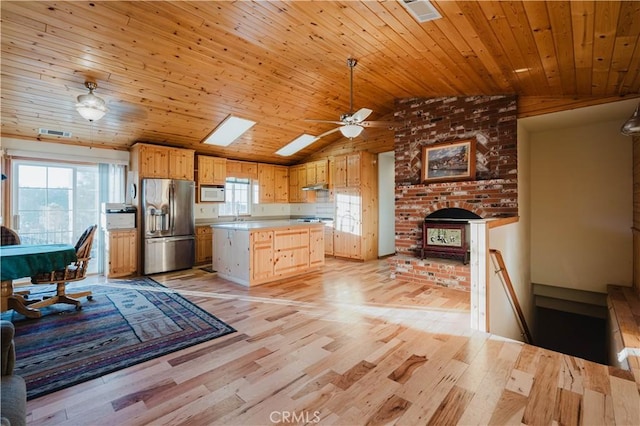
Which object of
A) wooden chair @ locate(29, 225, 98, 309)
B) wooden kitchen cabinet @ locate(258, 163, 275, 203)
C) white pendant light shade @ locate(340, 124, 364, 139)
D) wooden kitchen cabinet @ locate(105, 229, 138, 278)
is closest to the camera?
wooden chair @ locate(29, 225, 98, 309)

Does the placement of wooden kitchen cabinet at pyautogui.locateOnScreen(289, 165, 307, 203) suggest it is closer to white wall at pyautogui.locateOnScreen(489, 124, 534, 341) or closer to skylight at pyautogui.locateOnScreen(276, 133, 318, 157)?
skylight at pyautogui.locateOnScreen(276, 133, 318, 157)

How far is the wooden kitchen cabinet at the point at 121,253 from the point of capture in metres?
5.22

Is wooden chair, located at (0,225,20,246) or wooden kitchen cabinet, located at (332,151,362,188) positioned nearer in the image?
wooden chair, located at (0,225,20,246)

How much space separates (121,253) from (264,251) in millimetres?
2748

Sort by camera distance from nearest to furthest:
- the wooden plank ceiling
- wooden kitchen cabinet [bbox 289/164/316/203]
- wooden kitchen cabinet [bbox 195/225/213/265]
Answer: the wooden plank ceiling < wooden kitchen cabinet [bbox 195/225/213/265] < wooden kitchen cabinet [bbox 289/164/316/203]

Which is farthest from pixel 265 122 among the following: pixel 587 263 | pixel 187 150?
pixel 587 263

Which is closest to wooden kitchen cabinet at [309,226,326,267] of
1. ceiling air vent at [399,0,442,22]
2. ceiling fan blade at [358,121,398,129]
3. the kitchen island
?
the kitchen island

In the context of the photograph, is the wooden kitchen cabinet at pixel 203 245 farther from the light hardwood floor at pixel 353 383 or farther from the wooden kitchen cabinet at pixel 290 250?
the light hardwood floor at pixel 353 383

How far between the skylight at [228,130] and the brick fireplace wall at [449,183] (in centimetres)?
296

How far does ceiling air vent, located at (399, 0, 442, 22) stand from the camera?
2.46 meters

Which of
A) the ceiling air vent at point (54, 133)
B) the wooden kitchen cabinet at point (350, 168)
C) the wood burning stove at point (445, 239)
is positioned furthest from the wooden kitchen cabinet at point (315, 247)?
the ceiling air vent at point (54, 133)

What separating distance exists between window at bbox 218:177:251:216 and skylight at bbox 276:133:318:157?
1185mm

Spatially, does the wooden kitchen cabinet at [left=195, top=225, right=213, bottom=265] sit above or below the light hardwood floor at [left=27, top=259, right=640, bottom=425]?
above

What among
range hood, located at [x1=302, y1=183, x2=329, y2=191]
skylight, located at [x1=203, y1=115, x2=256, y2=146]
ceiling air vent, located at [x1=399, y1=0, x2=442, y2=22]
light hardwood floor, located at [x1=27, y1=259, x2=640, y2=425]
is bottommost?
light hardwood floor, located at [x1=27, y1=259, x2=640, y2=425]
